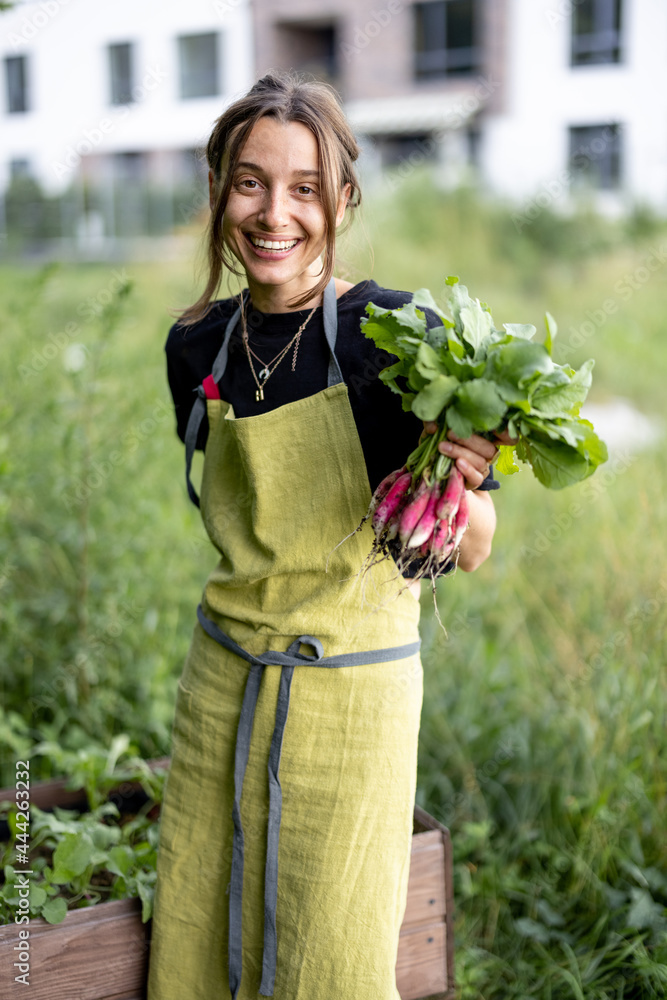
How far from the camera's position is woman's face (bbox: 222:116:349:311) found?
146cm

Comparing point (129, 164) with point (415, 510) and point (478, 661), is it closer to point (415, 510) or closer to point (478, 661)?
point (478, 661)

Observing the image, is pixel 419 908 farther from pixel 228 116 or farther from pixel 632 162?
pixel 632 162

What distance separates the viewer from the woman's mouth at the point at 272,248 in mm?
1503

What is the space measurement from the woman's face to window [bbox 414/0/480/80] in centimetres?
2044

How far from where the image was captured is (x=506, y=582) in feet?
11.6

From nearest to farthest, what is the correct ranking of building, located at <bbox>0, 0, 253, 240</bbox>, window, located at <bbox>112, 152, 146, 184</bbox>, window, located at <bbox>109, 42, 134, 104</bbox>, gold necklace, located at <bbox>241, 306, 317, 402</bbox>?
1. gold necklace, located at <bbox>241, 306, 317, 402</bbox>
2. building, located at <bbox>0, 0, 253, 240</bbox>
3. window, located at <bbox>109, 42, 134, 104</bbox>
4. window, located at <bbox>112, 152, 146, 184</bbox>

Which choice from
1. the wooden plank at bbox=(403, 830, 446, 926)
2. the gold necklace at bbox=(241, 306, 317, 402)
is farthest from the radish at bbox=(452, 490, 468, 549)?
the wooden plank at bbox=(403, 830, 446, 926)

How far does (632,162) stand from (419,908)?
16.9 meters

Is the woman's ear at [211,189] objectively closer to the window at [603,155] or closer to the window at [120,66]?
the window at [603,155]

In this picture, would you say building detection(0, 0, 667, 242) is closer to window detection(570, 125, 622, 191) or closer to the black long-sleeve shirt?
window detection(570, 125, 622, 191)

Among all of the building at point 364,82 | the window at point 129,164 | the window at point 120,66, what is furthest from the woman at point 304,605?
the window at point 129,164

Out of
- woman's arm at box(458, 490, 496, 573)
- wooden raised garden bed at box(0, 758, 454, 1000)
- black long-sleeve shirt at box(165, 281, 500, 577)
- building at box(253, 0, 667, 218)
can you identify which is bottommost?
wooden raised garden bed at box(0, 758, 454, 1000)

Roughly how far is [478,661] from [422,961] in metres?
1.37

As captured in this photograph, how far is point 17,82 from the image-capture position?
2219 centimetres
